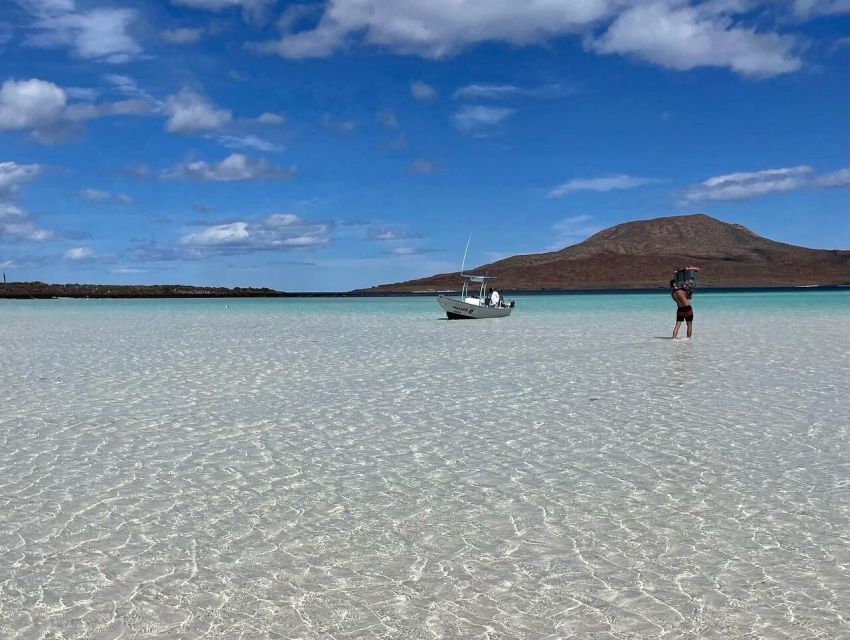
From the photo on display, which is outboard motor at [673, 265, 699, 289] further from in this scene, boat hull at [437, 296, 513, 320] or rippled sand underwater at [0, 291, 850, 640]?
boat hull at [437, 296, 513, 320]

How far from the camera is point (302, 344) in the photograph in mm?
28609

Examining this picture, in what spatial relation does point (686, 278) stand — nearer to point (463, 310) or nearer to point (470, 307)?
point (470, 307)

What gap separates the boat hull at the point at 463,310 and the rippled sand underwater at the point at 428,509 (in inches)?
1137

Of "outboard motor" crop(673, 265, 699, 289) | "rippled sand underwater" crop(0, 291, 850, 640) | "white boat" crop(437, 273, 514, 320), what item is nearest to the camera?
"rippled sand underwater" crop(0, 291, 850, 640)

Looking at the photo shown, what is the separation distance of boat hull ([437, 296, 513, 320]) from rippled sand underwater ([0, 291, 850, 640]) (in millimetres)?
28878

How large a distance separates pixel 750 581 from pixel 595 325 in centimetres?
3400

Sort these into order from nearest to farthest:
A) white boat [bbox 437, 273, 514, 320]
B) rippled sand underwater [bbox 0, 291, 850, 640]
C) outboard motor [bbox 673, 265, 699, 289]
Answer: rippled sand underwater [bbox 0, 291, 850, 640]
outboard motor [bbox 673, 265, 699, 289]
white boat [bbox 437, 273, 514, 320]

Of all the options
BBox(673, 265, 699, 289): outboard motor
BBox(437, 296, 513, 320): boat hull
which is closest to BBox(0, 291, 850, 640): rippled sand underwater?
BBox(673, 265, 699, 289): outboard motor

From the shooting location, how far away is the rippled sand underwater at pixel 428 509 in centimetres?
521

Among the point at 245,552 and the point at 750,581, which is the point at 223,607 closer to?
the point at 245,552

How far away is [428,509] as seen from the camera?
750cm

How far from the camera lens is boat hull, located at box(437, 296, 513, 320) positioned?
45625 millimetres

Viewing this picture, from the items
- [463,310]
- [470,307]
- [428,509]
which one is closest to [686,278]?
[470,307]

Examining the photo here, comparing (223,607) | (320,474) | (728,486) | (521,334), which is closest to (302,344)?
(521,334)
